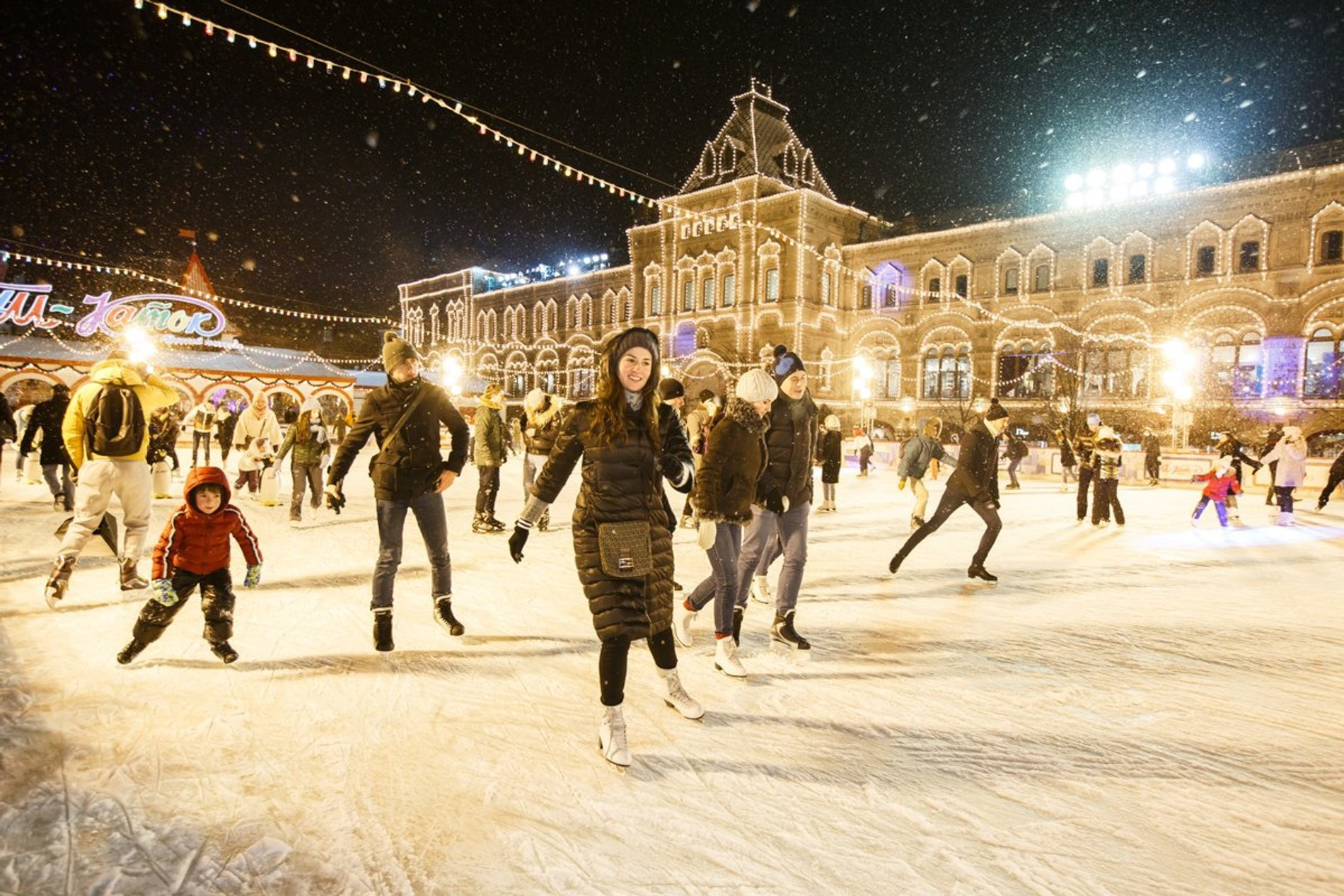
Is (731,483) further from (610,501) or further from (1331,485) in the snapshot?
(1331,485)

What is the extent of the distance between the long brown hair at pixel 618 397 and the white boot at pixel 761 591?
2895 millimetres

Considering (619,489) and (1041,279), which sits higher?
(1041,279)

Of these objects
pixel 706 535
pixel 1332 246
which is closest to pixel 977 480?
pixel 706 535

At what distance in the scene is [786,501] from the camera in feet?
13.5

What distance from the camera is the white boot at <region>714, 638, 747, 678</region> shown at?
3.78 meters

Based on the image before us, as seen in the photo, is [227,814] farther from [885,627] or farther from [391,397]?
[885,627]

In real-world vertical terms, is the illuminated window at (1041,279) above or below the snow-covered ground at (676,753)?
above

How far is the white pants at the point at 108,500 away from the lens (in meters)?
4.65

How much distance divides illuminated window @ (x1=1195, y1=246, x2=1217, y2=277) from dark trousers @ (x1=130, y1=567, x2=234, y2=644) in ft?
94.5

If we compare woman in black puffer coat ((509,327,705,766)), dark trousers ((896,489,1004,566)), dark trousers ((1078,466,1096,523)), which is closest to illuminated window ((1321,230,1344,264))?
dark trousers ((1078,466,1096,523))

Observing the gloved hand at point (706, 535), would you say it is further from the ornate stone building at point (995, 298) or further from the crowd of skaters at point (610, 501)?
the ornate stone building at point (995, 298)

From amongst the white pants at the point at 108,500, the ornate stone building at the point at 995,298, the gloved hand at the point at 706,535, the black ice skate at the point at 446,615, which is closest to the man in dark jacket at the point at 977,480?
the gloved hand at the point at 706,535

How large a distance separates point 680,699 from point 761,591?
7.65 feet

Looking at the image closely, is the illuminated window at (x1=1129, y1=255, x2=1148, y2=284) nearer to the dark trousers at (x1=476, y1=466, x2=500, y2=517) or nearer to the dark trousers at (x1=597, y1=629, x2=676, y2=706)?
the dark trousers at (x1=476, y1=466, x2=500, y2=517)
